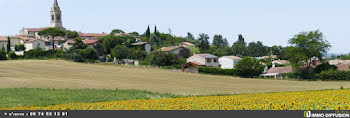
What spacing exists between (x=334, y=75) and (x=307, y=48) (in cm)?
1649

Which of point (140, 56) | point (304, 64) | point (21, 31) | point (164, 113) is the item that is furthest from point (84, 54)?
point (164, 113)

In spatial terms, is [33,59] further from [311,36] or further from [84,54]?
[311,36]

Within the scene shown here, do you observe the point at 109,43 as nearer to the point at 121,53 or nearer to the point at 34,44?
the point at 121,53

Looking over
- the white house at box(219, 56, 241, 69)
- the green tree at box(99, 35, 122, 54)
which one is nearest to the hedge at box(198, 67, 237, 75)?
the white house at box(219, 56, 241, 69)

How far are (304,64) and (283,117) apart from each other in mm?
92737

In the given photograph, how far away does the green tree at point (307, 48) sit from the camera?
10531cm

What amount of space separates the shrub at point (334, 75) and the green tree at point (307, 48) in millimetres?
7806

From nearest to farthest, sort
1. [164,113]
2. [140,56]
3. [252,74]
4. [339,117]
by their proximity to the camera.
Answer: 1. [339,117]
2. [164,113]
3. [252,74]
4. [140,56]

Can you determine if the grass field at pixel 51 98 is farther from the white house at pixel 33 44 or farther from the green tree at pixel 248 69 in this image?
the white house at pixel 33 44

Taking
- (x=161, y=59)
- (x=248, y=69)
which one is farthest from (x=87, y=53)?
(x=248, y=69)

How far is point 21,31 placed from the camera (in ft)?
646

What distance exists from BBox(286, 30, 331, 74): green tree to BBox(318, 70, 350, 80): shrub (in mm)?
7806

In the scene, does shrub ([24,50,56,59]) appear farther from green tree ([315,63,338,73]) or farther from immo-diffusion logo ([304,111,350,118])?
immo-diffusion logo ([304,111,350,118])

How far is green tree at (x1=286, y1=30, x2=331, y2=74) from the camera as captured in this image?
105m
